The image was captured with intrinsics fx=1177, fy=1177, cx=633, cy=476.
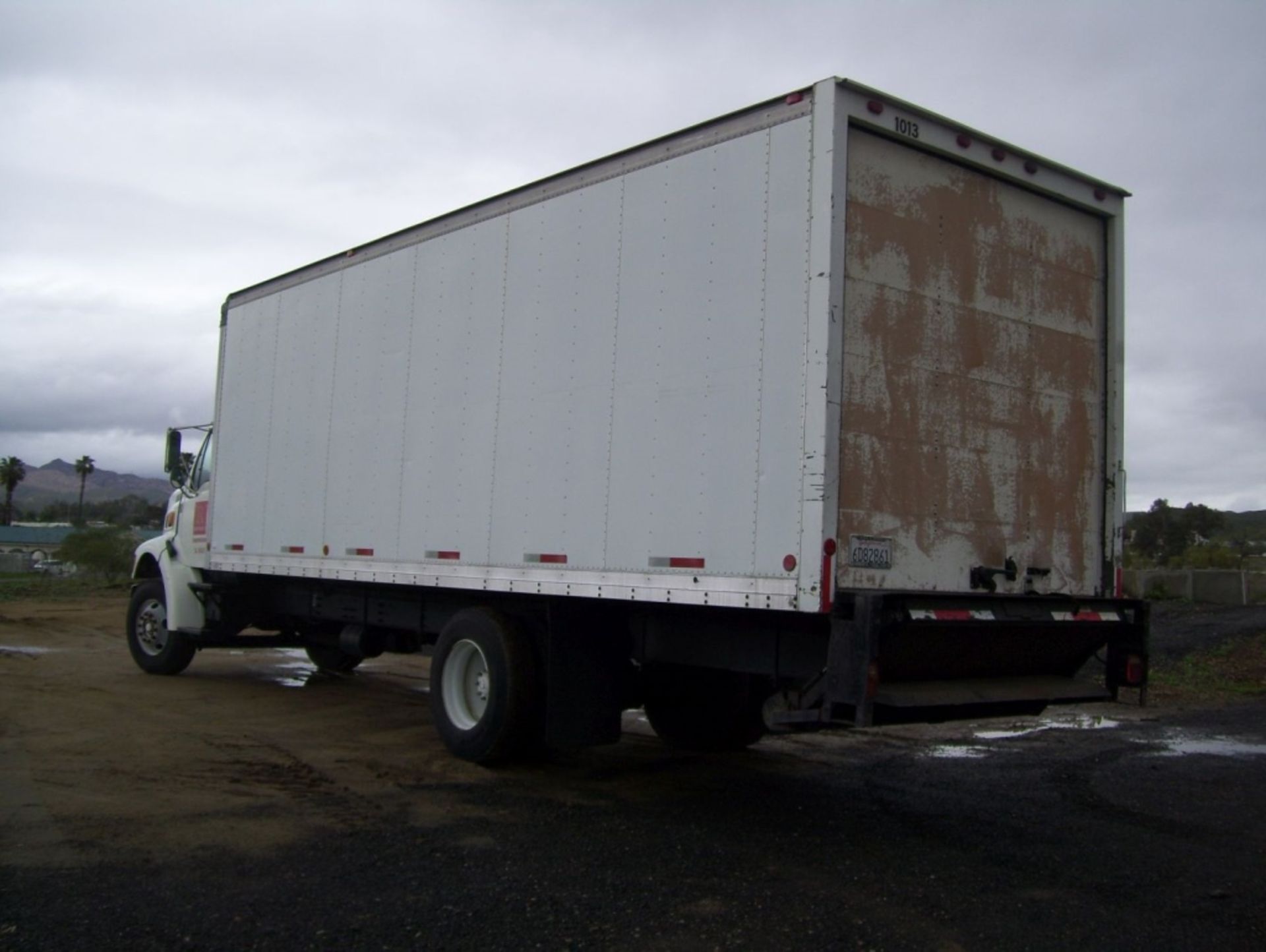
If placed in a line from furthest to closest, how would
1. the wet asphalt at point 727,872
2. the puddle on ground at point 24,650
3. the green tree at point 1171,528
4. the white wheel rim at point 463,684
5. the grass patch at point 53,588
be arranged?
the green tree at point 1171,528
the grass patch at point 53,588
the puddle on ground at point 24,650
the white wheel rim at point 463,684
the wet asphalt at point 727,872

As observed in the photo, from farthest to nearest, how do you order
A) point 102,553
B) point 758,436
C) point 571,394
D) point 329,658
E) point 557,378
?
point 102,553 → point 329,658 → point 557,378 → point 571,394 → point 758,436

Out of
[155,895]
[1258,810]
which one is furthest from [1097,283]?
[155,895]

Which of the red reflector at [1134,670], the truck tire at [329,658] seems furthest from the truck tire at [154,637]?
the red reflector at [1134,670]

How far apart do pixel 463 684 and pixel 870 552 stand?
3694 mm

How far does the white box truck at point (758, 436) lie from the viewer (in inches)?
239

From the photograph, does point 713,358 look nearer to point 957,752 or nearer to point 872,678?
point 872,678

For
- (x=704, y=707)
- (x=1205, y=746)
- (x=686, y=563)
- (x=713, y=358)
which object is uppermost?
(x=713, y=358)

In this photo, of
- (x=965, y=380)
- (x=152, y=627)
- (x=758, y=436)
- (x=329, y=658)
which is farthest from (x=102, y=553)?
(x=965, y=380)

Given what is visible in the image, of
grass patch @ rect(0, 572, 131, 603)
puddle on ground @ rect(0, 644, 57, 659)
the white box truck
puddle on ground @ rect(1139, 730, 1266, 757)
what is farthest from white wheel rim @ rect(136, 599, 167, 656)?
grass patch @ rect(0, 572, 131, 603)

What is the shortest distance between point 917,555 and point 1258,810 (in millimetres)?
3424

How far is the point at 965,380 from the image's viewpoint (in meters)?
6.75

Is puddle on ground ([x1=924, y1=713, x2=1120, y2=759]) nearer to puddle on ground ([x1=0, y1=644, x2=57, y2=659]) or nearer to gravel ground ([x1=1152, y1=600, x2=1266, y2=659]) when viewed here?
gravel ground ([x1=1152, y1=600, x2=1266, y2=659])

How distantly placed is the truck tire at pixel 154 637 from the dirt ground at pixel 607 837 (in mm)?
2026

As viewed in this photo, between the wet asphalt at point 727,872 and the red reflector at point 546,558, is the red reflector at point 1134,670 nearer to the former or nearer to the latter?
the wet asphalt at point 727,872
